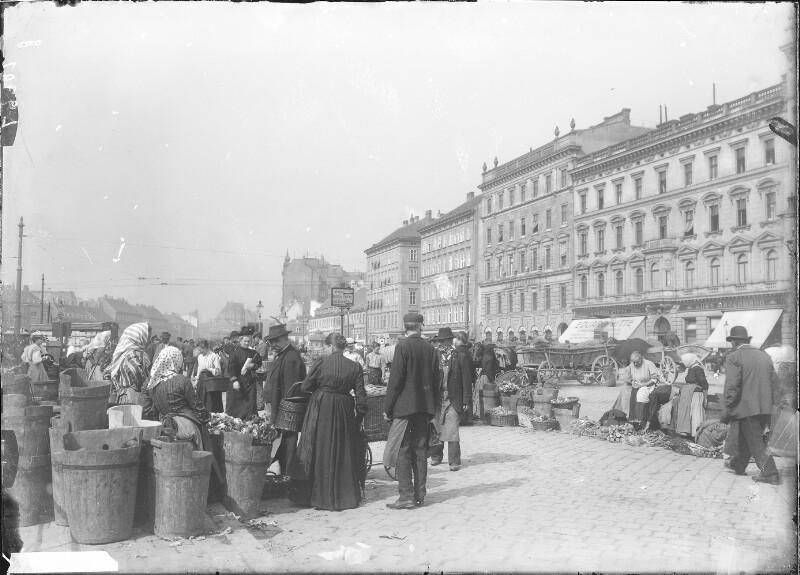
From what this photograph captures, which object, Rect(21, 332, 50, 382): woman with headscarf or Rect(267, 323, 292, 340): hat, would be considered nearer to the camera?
Rect(267, 323, 292, 340): hat

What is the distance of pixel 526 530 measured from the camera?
591 centimetres

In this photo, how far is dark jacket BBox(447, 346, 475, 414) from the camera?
954 centimetres

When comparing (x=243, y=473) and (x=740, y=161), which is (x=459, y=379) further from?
(x=740, y=161)

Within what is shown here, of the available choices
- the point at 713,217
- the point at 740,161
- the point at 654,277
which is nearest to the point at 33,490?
the point at 740,161

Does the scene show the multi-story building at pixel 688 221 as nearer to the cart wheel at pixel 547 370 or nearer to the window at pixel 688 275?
the window at pixel 688 275

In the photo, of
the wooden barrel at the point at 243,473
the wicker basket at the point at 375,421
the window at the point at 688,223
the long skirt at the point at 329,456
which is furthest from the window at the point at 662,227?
the wooden barrel at the point at 243,473

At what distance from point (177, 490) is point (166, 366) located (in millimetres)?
1393

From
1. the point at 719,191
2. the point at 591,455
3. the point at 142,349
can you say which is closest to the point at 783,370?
the point at 591,455

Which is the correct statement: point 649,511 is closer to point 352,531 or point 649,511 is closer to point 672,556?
point 672,556

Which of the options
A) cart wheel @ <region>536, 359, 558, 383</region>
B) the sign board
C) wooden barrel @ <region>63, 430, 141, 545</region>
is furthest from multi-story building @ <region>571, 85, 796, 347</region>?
wooden barrel @ <region>63, 430, 141, 545</region>

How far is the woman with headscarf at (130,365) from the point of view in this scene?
7.70 metres

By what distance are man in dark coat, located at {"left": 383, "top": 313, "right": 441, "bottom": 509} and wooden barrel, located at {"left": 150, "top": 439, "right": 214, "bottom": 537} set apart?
6.82 feet

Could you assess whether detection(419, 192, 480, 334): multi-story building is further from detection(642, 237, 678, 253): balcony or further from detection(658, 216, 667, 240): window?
detection(658, 216, 667, 240): window

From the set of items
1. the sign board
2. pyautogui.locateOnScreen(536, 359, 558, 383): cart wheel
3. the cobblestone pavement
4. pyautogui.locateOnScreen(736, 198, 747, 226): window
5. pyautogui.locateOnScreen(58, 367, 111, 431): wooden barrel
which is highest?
pyautogui.locateOnScreen(736, 198, 747, 226): window
